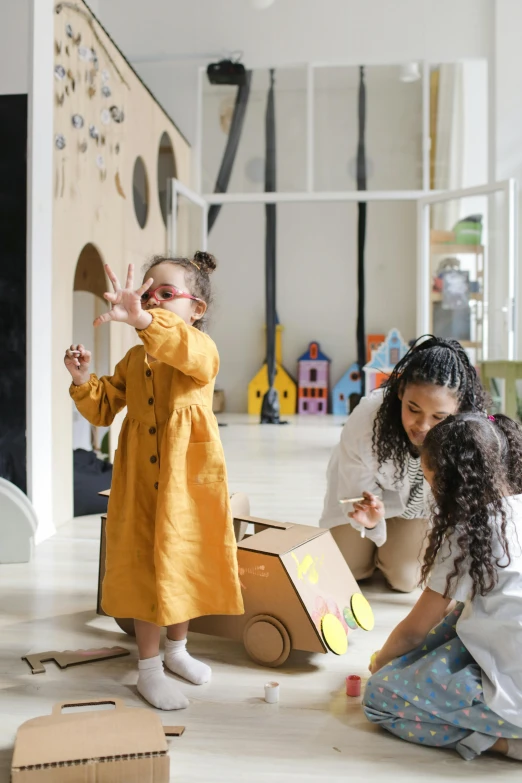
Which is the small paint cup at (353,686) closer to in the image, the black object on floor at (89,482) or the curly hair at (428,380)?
the curly hair at (428,380)

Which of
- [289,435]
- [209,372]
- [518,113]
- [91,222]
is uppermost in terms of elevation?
[518,113]

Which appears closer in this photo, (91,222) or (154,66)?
(91,222)

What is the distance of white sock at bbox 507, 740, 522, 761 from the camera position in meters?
1.31

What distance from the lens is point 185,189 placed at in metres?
5.35

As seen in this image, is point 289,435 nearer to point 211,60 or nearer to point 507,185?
point 507,185

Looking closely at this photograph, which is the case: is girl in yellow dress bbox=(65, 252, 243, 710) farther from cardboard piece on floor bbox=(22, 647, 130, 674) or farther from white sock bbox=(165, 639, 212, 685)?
cardboard piece on floor bbox=(22, 647, 130, 674)

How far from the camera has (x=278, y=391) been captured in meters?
8.16

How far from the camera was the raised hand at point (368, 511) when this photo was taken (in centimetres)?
176

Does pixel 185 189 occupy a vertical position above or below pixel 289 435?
above

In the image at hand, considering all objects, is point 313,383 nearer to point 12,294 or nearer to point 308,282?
point 308,282

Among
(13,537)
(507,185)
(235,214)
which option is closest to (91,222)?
(13,537)

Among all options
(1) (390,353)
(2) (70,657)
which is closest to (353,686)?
(2) (70,657)

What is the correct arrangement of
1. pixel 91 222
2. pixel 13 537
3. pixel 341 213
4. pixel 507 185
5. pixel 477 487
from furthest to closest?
pixel 341 213, pixel 507 185, pixel 91 222, pixel 13 537, pixel 477 487

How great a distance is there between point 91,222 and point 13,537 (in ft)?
5.03
